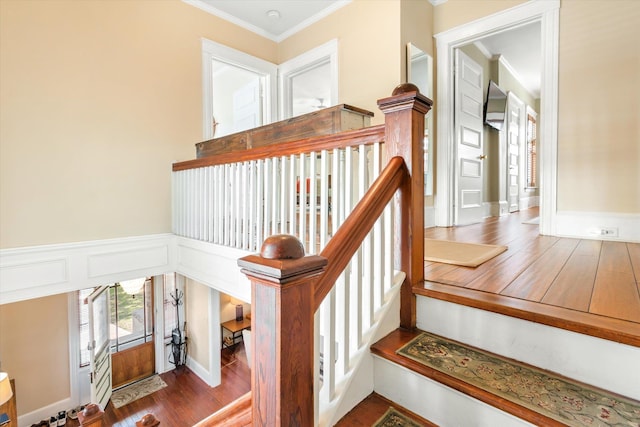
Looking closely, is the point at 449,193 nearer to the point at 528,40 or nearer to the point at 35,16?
the point at 528,40

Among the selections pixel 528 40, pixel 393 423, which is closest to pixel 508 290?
pixel 393 423

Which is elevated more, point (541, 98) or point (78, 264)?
point (541, 98)

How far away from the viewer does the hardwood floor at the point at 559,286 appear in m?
1.00

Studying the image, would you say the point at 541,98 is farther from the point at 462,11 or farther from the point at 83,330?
the point at 83,330

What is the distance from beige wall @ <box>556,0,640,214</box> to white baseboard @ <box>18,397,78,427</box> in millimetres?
5956

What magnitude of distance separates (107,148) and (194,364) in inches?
140

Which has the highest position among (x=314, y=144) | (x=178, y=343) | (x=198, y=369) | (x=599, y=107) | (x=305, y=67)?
(x=305, y=67)

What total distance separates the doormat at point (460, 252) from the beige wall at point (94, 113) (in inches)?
109

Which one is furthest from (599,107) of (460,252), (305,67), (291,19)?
(291,19)

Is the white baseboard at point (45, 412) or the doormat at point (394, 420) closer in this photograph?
the doormat at point (394, 420)

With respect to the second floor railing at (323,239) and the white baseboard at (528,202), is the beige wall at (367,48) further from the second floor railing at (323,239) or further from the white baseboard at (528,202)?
the white baseboard at (528,202)

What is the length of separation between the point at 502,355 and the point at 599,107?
253 centimetres

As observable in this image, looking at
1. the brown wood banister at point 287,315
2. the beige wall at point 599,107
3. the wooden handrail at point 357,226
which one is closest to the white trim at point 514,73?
the beige wall at point 599,107

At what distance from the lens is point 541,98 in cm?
273
